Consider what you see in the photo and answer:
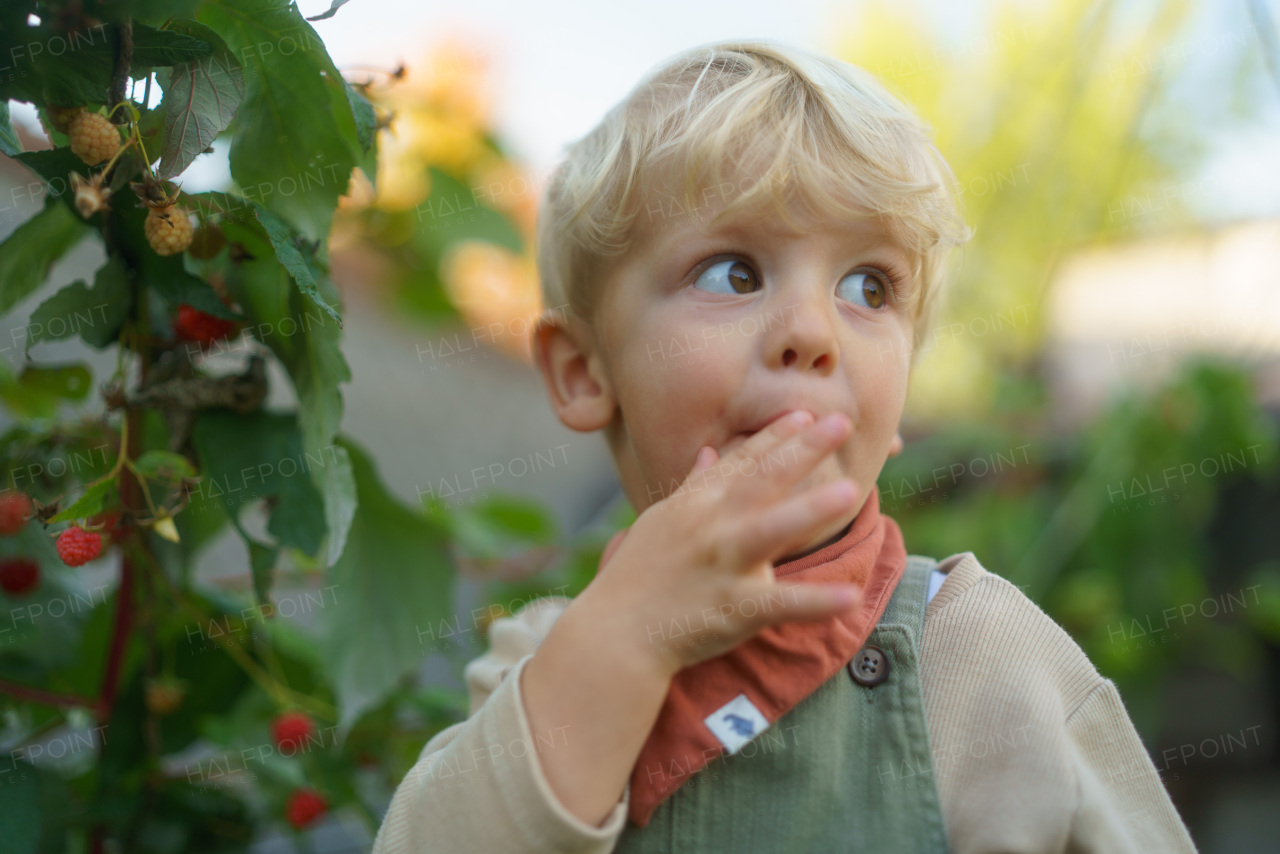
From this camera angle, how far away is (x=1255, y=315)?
177cm

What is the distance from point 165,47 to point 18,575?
592mm

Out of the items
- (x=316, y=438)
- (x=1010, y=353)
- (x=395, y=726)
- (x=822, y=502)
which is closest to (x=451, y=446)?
(x=1010, y=353)

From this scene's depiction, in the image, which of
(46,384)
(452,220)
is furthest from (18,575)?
(452,220)

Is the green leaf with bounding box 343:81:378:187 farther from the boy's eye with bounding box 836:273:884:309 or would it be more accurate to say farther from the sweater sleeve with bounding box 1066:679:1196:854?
the sweater sleeve with bounding box 1066:679:1196:854

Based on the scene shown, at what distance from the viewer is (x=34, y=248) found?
0.73 metres

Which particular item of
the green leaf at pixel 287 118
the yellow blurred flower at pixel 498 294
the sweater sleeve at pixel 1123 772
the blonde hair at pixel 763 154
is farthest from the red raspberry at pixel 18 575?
the yellow blurred flower at pixel 498 294

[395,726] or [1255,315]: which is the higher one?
[1255,315]

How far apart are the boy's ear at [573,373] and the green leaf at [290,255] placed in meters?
0.22

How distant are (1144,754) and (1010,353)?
8.44 feet

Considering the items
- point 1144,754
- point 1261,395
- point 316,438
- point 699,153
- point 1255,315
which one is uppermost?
point 699,153

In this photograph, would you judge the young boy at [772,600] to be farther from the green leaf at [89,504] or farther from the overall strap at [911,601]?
the green leaf at [89,504]

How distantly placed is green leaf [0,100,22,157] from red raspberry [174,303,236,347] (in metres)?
0.19

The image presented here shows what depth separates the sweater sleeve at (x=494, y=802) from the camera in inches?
20.6

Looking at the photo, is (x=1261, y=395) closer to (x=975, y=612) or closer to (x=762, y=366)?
(x=975, y=612)
